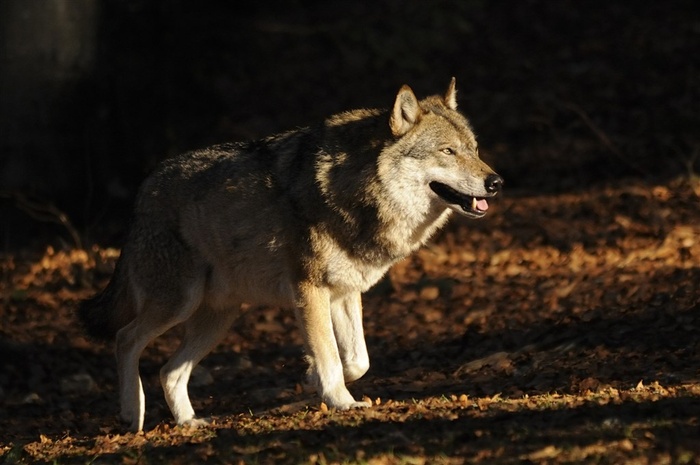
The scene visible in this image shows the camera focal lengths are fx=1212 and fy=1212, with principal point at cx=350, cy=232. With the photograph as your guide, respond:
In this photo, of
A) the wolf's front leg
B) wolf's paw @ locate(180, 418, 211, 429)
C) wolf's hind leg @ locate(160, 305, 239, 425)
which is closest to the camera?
the wolf's front leg

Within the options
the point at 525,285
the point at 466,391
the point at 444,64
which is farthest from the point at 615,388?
the point at 444,64

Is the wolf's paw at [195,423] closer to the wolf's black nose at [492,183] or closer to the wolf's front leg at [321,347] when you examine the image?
the wolf's front leg at [321,347]

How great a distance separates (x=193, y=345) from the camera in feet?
28.7

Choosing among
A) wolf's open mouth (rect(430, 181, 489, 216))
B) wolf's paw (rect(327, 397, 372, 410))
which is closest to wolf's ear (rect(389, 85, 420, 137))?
wolf's open mouth (rect(430, 181, 489, 216))

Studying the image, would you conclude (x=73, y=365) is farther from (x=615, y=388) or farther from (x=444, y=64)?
(x=444, y=64)

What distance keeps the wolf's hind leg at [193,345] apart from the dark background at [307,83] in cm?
370

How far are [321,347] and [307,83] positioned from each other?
1208 cm

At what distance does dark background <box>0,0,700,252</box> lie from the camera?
13.2 metres

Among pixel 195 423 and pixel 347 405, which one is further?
pixel 195 423

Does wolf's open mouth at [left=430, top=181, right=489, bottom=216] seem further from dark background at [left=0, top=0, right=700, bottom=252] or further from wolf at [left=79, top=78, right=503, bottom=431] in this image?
dark background at [left=0, top=0, right=700, bottom=252]

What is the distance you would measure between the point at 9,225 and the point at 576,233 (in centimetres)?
615

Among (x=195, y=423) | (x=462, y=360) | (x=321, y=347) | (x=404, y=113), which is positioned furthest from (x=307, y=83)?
(x=321, y=347)

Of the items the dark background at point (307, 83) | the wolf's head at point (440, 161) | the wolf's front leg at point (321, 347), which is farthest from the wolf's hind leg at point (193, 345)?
the dark background at point (307, 83)

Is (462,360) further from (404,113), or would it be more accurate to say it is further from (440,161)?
(404,113)
